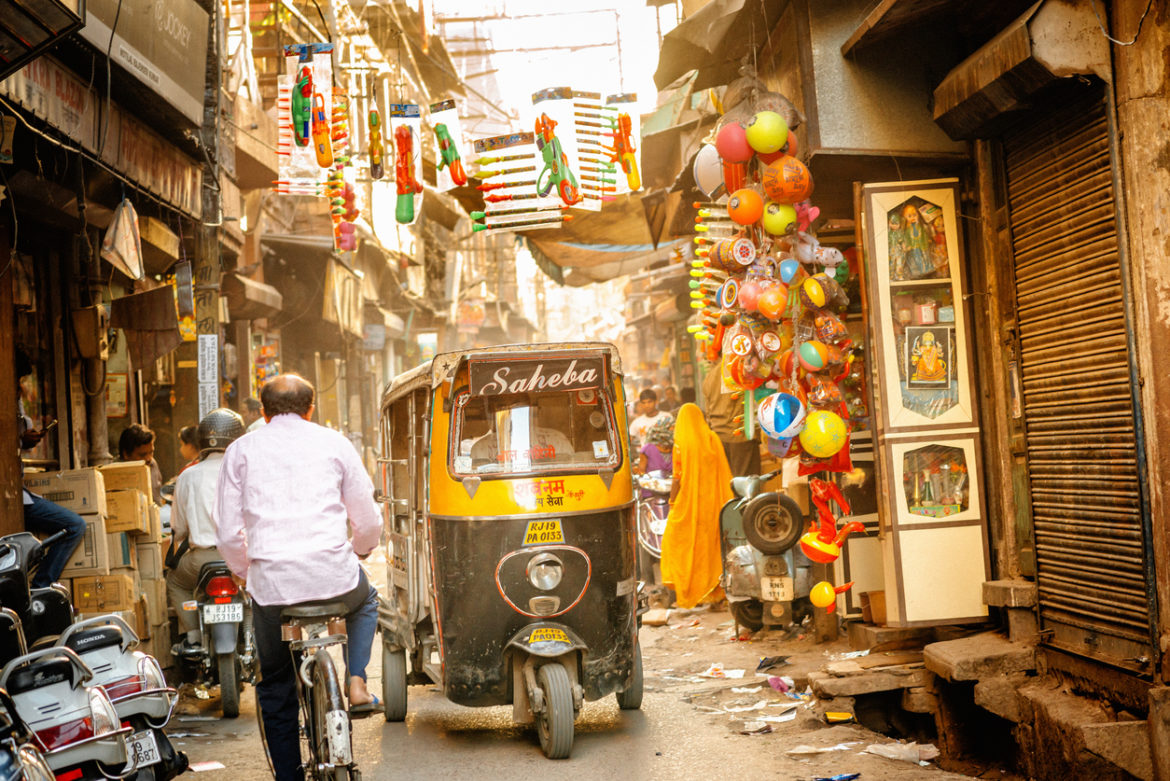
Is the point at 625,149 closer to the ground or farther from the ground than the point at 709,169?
farther from the ground

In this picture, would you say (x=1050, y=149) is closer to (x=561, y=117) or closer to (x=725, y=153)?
Answer: (x=725, y=153)

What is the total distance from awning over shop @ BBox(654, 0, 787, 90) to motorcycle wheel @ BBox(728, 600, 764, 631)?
4.46 m

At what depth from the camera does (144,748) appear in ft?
15.9

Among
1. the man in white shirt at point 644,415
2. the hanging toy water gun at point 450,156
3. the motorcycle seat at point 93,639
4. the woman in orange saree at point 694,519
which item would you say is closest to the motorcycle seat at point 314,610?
the motorcycle seat at point 93,639

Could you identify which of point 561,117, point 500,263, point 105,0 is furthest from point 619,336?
point 105,0

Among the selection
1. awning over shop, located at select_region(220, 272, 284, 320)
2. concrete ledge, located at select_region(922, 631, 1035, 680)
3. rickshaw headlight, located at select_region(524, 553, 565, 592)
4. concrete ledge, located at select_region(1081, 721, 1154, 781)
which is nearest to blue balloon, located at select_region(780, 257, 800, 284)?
rickshaw headlight, located at select_region(524, 553, 565, 592)

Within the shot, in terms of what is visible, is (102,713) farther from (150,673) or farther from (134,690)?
(150,673)

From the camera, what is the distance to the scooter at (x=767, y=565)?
946cm

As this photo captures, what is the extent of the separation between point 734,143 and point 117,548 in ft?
17.0

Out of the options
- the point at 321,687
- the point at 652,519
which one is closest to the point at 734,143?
the point at 321,687

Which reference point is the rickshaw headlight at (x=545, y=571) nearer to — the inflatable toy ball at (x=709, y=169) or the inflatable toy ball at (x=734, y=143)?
the inflatable toy ball at (x=734, y=143)

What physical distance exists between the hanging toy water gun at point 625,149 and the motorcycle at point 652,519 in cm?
340

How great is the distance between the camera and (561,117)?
11602mm

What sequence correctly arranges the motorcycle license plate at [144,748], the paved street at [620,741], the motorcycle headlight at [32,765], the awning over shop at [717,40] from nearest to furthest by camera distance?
the motorcycle headlight at [32,765], the motorcycle license plate at [144,748], the paved street at [620,741], the awning over shop at [717,40]
